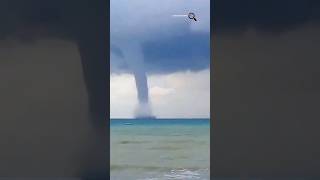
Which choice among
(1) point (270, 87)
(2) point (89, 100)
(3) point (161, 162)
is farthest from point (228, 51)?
(3) point (161, 162)

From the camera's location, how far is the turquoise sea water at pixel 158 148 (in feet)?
26.2

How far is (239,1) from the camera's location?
5.12 meters

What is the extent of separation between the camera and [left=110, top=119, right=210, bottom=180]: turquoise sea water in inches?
314

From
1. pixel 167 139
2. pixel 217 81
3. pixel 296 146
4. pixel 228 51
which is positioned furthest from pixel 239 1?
pixel 167 139

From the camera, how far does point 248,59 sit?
510 cm

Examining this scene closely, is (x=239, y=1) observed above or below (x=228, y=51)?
above

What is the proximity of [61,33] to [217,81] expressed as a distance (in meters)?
1.64

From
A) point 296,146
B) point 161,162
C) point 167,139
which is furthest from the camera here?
point 167,139

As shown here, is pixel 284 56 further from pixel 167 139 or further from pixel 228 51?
pixel 167 139

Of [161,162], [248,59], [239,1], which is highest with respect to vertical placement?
[239,1]

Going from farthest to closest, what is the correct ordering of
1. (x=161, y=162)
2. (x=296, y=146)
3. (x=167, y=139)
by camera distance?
(x=167, y=139)
(x=161, y=162)
(x=296, y=146)

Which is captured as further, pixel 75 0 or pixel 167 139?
pixel 167 139

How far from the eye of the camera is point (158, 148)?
1258 cm

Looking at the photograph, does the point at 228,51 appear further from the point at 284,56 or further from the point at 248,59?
the point at 284,56
